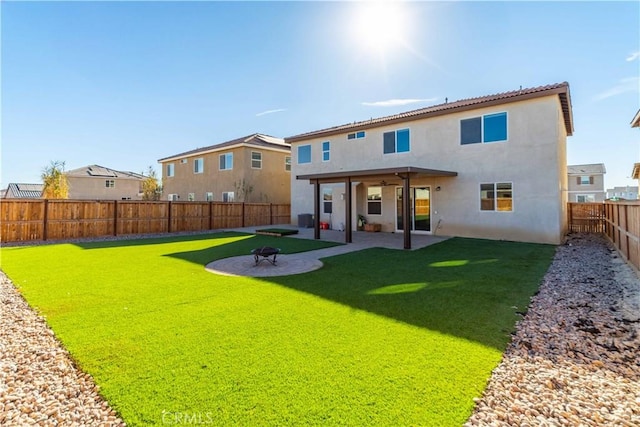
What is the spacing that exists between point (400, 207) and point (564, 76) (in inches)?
359

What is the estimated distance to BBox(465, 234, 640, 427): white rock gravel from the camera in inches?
102

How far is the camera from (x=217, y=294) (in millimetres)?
6027

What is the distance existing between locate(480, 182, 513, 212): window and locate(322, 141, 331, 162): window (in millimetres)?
8687

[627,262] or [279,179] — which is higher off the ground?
[279,179]

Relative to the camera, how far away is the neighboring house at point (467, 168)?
39.6 feet

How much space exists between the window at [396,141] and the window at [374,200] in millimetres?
2125

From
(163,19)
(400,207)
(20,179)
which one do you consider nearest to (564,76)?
(400,207)

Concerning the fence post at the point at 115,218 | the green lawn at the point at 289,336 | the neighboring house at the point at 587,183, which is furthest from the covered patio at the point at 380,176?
the neighboring house at the point at 587,183

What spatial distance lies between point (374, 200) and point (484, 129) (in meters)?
6.26

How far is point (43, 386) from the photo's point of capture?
9.91ft

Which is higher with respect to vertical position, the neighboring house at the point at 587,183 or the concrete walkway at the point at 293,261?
the neighboring house at the point at 587,183

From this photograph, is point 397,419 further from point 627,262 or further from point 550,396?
point 627,262

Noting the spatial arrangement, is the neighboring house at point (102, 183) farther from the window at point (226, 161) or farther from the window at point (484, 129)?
the window at point (484, 129)

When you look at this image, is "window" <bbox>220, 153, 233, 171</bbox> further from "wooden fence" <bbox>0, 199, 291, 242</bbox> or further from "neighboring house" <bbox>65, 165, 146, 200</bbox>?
"neighboring house" <bbox>65, 165, 146, 200</bbox>
